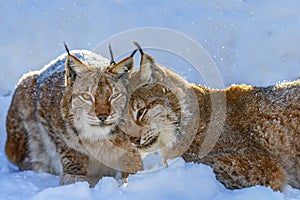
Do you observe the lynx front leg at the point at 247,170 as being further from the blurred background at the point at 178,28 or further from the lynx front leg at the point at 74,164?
the blurred background at the point at 178,28

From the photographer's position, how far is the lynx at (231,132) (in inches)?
172

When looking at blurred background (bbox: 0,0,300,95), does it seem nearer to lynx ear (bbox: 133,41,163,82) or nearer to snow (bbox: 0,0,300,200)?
snow (bbox: 0,0,300,200)

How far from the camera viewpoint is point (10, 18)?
9.56 metres

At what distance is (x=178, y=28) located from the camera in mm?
9438

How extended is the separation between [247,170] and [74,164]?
4.88 ft

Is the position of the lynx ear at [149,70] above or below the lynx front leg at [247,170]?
above

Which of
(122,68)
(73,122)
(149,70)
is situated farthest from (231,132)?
(73,122)

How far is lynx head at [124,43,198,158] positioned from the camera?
172 inches

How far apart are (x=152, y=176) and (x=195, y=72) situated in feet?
13.9

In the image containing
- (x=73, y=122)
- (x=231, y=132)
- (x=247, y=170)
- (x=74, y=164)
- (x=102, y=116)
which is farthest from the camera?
(x=74, y=164)

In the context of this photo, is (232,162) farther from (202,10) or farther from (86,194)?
(202,10)

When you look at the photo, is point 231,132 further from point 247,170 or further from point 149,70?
point 149,70

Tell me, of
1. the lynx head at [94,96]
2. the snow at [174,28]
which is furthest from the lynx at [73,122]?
the snow at [174,28]

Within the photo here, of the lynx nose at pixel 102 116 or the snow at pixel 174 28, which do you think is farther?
the snow at pixel 174 28
